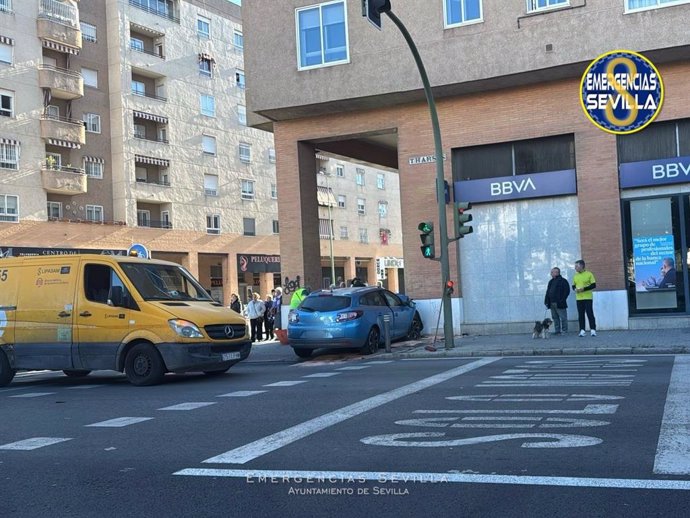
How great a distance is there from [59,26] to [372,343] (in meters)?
29.7

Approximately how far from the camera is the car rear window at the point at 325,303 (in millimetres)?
16094

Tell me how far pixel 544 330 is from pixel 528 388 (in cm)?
763

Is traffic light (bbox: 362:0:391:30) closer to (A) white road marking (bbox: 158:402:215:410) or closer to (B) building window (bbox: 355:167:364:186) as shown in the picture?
(A) white road marking (bbox: 158:402:215:410)

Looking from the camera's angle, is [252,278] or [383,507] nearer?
[383,507]

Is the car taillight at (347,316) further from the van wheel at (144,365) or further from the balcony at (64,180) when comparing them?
the balcony at (64,180)

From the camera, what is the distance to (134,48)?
42.7m

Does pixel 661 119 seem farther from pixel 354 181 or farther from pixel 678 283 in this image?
pixel 354 181

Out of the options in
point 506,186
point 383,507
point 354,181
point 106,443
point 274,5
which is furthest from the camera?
point 354,181

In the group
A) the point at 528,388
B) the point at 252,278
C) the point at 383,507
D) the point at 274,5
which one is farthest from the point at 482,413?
the point at 252,278

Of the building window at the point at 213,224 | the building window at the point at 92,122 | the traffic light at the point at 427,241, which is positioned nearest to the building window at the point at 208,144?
the building window at the point at 213,224

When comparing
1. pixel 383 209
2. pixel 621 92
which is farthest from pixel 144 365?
pixel 383 209

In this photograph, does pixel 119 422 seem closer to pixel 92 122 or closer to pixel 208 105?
pixel 92 122

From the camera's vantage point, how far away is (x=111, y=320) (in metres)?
12.1

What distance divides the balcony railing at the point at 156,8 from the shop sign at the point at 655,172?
3301 cm
